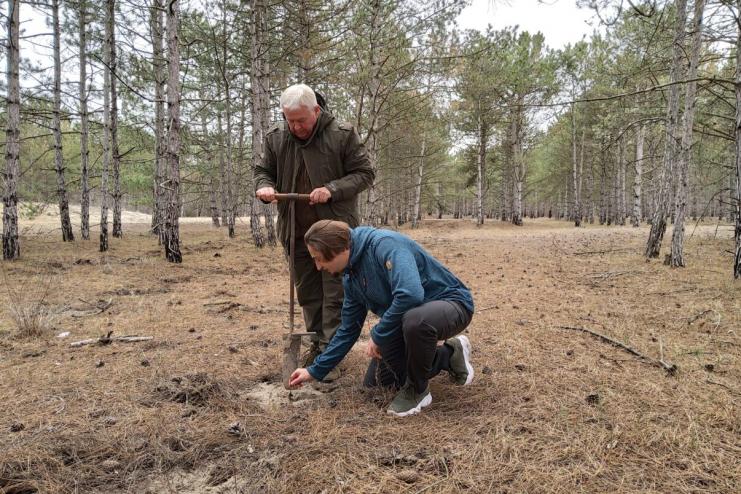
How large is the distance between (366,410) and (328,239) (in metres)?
1.06

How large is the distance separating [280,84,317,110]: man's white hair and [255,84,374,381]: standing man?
0.06ft

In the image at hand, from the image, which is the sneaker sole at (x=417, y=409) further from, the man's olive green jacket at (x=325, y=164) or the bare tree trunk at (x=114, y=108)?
the bare tree trunk at (x=114, y=108)

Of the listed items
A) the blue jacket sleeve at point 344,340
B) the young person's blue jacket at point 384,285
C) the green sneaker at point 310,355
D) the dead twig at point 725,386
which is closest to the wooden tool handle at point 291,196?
the young person's blue jacket at point 384,285

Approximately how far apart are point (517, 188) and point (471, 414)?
2311 centimetres

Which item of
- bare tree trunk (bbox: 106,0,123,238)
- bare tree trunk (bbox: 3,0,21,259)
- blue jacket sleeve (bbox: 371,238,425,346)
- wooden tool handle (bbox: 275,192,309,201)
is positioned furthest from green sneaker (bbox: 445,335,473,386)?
bare tree trunk (bbox: 106,0,123,238)

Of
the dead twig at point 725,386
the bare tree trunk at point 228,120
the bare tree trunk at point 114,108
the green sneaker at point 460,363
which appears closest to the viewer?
the dead twig at point 725,386

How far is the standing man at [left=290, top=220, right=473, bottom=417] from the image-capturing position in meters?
2.21

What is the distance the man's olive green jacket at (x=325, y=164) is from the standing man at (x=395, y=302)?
0.81 m

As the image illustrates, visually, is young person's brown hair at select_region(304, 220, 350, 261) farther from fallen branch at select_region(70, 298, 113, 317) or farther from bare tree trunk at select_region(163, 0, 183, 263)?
bare tree trunk at select_region(163, 0, 183, 263)

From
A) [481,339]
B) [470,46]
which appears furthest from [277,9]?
[481,339]

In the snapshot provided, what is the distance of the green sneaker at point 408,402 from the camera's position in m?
2.38

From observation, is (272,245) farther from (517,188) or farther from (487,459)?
(517,188)

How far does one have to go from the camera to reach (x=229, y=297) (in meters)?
5.78

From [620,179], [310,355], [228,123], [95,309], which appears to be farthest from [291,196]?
[620,179]
